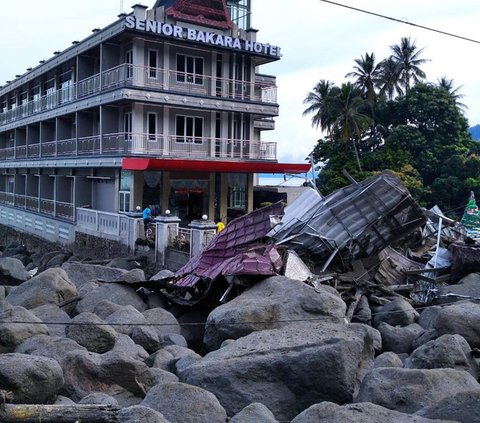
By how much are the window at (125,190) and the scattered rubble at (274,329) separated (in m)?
8.68

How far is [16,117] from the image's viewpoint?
43.0 meters

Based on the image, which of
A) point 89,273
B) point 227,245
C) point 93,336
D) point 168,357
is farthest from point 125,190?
point 168,357

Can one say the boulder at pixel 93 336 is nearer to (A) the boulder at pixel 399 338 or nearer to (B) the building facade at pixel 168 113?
(A) the boulder at pixel 399 338

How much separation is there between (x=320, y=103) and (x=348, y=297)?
3283 cm

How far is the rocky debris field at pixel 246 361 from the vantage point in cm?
623

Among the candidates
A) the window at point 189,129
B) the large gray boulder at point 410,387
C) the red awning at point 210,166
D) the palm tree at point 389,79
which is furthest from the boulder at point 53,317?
the palm tree at point 389,79

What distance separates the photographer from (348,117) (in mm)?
39000

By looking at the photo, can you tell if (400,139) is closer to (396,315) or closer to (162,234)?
(162,234)

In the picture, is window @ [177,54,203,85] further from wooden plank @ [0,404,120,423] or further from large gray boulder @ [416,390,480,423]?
large gray boulder @ [416,390,480,423]

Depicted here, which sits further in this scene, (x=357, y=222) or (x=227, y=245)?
(x=227, y=245)

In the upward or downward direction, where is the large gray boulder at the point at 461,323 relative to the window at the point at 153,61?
downward

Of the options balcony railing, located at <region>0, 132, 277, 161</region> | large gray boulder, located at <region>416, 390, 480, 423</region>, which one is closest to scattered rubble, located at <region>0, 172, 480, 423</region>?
large gray boulder, located at <region>416, 390, 480, 423</region>

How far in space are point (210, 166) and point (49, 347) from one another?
1691 centimetres

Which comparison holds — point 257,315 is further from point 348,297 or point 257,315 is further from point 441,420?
point 441,420
